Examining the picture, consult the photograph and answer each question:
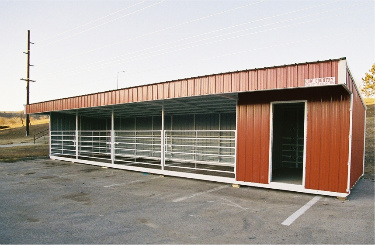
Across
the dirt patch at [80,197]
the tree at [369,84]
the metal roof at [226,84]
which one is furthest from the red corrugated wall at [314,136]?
the tree at [369,84]

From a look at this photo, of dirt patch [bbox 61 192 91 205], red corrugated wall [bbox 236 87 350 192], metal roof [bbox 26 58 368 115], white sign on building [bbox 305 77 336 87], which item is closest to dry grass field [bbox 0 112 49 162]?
metal roof [bbox 26 58 368 115]

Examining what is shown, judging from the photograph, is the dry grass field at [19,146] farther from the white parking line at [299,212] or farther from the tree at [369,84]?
the tree at [369,84]

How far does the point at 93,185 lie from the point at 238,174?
4.37 meters

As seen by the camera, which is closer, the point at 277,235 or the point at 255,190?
the point at 277,235

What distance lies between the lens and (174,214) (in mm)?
5133

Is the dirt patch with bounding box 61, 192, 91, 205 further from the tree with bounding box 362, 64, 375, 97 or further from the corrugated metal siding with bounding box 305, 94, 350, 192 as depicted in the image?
the tree with bounding box 362, 64, 375, 97

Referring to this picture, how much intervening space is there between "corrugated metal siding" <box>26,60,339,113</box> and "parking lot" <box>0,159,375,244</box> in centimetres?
279

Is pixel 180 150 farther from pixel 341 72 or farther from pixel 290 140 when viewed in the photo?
pixel 341 72

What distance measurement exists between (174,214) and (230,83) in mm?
3778

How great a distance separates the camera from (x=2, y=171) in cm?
1057

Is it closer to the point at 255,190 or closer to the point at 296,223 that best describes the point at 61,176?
the point at 255,190

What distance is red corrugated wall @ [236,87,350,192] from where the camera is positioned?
20.6 ft

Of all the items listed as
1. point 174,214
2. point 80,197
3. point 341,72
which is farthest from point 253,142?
point 80,197

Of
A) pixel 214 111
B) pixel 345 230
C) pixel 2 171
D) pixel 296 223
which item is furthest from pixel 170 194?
pixel 2 171
